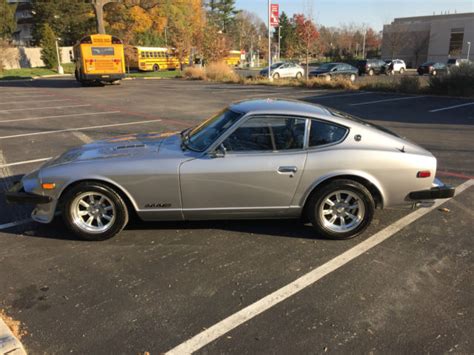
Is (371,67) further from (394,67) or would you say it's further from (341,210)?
(341,210)

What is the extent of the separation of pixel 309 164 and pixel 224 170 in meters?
0.87

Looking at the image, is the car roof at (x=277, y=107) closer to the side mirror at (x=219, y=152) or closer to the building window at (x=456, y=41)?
the side mirror at (x=219, y=152)

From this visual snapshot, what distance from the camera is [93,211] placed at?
4242 millimetres

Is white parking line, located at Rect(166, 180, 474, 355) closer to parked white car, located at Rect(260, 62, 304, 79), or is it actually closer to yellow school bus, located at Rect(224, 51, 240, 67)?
parked white car, located at Rect(260, 62, 304, 79)

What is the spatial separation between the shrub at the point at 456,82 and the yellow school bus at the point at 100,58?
1937 centimetres

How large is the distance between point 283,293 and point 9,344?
6.65ft

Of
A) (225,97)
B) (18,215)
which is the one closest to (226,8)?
(225,97)

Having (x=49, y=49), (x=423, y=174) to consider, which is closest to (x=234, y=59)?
(x=49, y=49)

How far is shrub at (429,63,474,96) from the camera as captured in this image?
18.5 metres

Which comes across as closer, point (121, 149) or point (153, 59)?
point (121, 149)

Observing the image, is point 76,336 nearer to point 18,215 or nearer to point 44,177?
point 44,177

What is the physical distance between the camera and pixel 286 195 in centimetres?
419

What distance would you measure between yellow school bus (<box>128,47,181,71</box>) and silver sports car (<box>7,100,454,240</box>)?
47.9m

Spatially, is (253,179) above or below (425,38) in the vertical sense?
below
